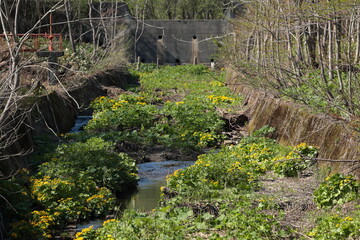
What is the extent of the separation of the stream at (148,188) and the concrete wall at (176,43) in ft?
119

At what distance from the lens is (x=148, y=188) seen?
14.5 metres

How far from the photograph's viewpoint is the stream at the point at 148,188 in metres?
12.7

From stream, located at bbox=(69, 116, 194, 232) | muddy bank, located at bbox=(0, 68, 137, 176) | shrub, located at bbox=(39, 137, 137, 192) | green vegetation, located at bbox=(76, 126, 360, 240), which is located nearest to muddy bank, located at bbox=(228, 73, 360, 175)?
green vegetation, located at bbox=(76, 126, 360, 240)

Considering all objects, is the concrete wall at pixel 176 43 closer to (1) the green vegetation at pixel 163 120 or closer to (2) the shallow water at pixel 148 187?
(1) the green vegetation at pixel 163 120

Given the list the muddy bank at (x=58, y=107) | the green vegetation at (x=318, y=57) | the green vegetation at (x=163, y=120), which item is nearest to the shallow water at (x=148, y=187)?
the green vegetation at (x=163, y=120)

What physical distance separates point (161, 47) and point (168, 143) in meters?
34.6

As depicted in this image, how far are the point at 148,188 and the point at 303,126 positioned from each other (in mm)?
3885

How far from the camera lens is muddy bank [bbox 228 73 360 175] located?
39.0 feet

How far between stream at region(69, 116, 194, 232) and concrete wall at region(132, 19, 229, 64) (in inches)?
1425

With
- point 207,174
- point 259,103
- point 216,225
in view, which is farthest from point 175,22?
point 216,225

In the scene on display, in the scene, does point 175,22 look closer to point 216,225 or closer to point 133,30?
point 133,30

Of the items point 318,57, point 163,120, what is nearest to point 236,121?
point 163,120

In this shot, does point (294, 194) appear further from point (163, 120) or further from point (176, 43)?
point (176, 43)

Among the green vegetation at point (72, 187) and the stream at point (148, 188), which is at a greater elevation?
the green vegetation at point (72, 187)
